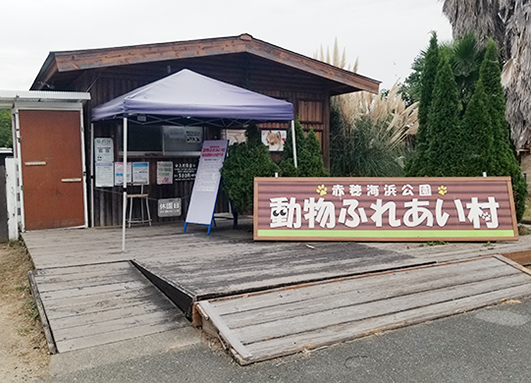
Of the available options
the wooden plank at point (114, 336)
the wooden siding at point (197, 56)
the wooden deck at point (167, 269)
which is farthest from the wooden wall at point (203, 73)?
the wooden plank at point (114, 336)

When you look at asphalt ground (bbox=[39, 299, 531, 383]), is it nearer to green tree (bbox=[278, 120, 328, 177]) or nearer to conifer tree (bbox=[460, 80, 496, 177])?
conifer tree (bbox=[460, 80, 496, 177])

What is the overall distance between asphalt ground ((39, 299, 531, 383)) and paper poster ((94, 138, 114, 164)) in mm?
4794

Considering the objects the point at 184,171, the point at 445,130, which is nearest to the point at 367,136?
the point at 445,130

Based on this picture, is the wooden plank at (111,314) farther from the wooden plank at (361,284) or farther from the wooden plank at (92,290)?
the wooden plank at (361,284)

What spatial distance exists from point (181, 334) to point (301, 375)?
1.12 meters

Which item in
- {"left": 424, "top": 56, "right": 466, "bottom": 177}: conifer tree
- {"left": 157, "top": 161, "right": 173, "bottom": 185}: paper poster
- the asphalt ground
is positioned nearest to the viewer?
the asphalt ground

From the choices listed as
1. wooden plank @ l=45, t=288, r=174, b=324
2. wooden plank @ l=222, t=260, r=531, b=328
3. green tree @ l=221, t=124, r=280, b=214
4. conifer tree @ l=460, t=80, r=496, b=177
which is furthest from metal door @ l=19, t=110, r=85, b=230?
conifer tree @ l=460, t=80, r=496, b=177

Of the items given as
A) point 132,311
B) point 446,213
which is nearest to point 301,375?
point 132,311

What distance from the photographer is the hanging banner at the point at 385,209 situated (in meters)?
6.27

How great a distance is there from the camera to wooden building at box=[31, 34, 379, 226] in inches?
296

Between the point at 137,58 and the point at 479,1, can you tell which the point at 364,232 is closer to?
the point at 137,58

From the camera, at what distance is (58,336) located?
11.8 ft

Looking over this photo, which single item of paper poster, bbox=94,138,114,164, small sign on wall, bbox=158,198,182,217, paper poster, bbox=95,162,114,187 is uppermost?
paper poster, bbox=94,138,114,164

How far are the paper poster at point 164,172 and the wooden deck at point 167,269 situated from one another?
1542mm
